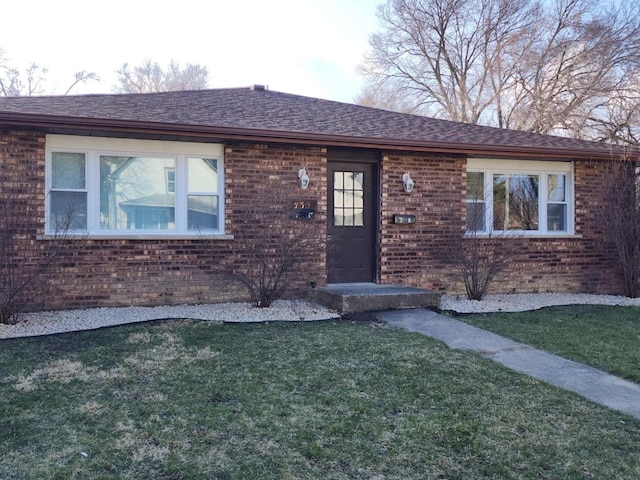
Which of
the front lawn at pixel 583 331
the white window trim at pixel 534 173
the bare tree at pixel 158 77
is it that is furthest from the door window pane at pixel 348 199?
the bare tree at pixel 158 77

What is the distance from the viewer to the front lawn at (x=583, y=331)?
5.53 meters

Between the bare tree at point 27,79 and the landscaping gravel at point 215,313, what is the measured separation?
2870 cm

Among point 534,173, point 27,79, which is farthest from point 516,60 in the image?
point 27,79

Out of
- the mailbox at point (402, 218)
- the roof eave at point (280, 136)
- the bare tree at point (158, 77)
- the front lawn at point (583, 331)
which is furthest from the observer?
the bare tree at point (158, 77)

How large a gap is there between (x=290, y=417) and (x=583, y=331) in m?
4.72

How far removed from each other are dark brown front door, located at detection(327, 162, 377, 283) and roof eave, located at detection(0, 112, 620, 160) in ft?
2.16

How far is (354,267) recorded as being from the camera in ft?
31.1

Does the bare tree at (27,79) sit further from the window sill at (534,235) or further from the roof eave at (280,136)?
the window sill at (534,235)

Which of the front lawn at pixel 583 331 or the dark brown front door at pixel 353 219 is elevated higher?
the dark brown front door at pixel 353 219

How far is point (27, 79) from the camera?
32062 millimetres

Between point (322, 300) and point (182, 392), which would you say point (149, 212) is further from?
point (182, 392)

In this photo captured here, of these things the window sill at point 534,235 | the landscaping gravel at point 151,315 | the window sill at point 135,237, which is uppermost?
the window sill at point 534,235

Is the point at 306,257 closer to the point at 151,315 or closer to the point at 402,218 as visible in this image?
the point at 402,218

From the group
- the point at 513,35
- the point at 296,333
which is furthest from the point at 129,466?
the point at 513,35
